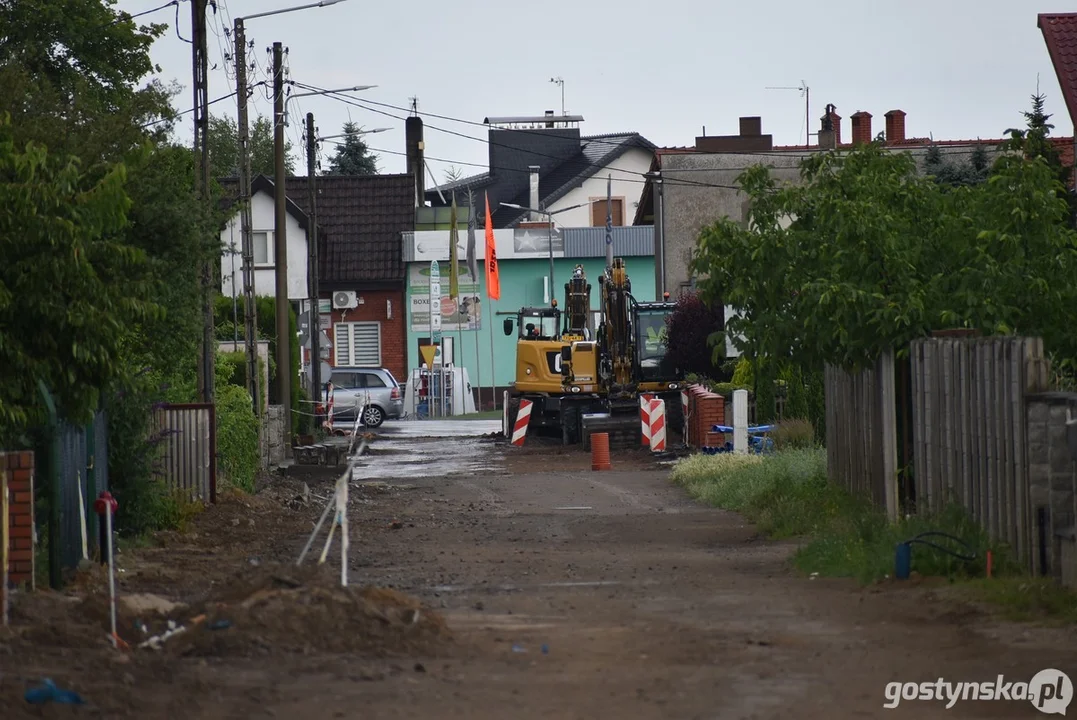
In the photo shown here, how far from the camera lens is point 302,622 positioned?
850 centimetres

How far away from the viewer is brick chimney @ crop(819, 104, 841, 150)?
165 ft

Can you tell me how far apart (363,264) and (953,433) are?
51.8m

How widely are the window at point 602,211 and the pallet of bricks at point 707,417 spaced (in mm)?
42278

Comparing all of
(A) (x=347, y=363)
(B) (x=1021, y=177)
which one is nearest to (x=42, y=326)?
(B) (x=1021, y=177)

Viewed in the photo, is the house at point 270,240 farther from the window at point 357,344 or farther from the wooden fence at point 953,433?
the wooden fence at point 953,433

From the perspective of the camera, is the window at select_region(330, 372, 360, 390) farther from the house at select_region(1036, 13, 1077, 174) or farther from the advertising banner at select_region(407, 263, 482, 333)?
the house at select_region(1036, 13, 1077, 174)

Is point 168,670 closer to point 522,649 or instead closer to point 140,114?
point 522,649

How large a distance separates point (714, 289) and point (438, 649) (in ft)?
24.9

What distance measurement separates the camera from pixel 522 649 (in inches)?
341

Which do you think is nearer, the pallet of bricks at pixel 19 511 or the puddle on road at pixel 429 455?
the pallet of bricks at pixel 19 511

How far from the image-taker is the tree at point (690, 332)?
3672cm

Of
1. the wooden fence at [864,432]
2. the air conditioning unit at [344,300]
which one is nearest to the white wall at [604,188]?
the air conditioning unit at [344,300]

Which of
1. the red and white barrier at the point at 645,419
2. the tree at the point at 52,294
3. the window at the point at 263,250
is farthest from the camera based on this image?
the window at the point at 263,250

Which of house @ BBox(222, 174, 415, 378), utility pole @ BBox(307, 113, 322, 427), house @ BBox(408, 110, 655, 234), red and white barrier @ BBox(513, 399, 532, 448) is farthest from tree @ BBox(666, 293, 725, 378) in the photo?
house @ BBox(408, 110, 655, 234)
